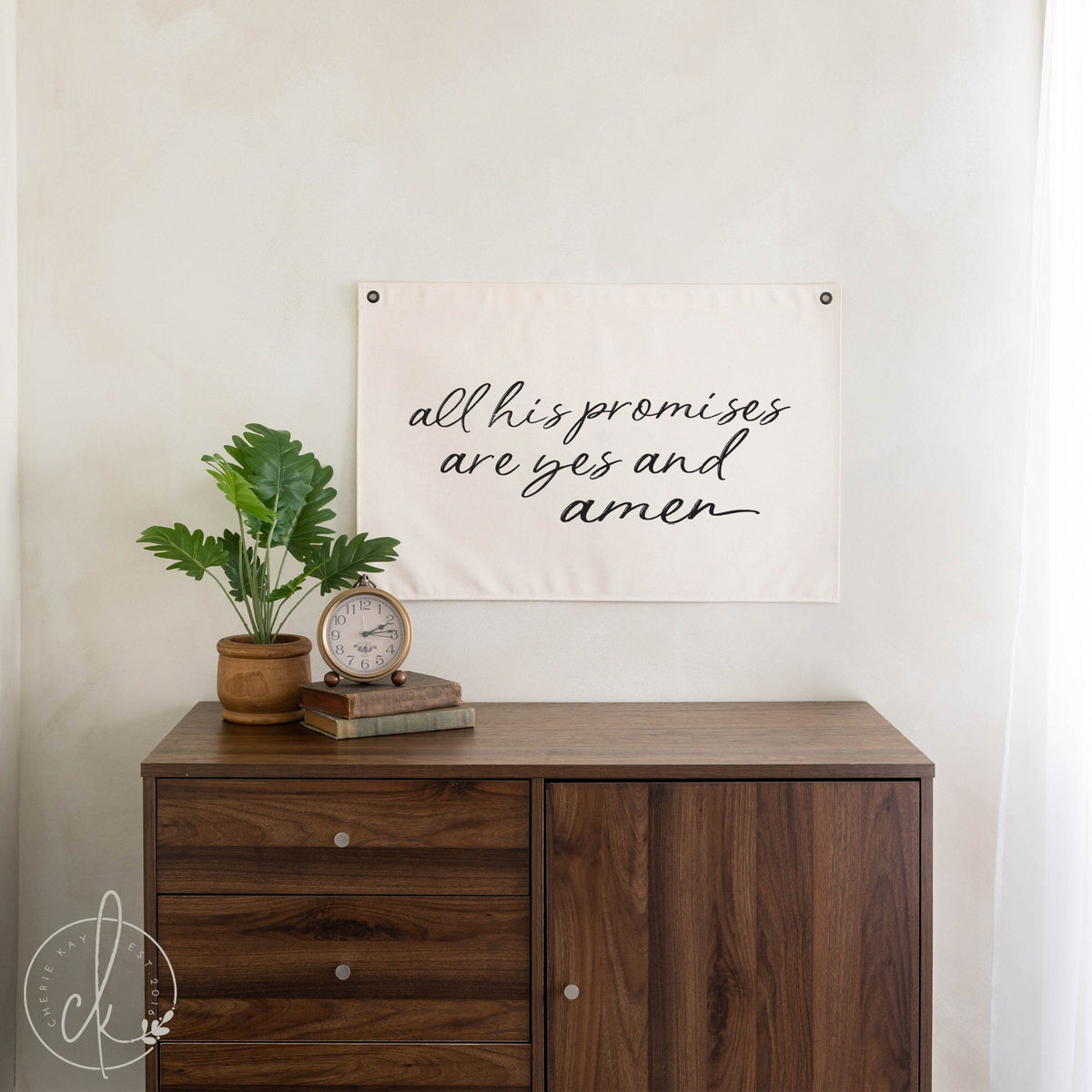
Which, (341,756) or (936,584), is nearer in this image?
(341,756)

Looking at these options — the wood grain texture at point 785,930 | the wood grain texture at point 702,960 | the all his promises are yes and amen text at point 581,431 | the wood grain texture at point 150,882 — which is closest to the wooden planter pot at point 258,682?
the wood grain texture at point 150,882

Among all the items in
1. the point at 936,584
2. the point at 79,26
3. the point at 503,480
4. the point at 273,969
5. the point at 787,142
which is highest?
the point at 79,26

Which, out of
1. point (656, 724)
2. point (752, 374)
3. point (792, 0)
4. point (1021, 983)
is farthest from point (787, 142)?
point (1021, 983)

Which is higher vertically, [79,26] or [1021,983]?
[79,26]

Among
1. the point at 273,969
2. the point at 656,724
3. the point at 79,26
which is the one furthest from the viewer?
the point at 79,26

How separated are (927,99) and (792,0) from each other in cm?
32

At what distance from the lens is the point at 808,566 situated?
1929 millimetres

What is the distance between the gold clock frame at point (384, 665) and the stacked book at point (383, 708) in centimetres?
2

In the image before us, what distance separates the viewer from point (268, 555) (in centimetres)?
169

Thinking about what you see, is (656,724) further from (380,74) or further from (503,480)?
(380,74)

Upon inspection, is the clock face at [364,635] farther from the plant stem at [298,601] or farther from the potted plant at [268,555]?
the plant stem at [298,601]

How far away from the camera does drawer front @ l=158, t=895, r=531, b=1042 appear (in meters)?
1.49

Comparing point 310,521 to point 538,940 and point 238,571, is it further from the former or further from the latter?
point 538,940

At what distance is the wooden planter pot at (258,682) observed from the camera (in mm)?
1690
